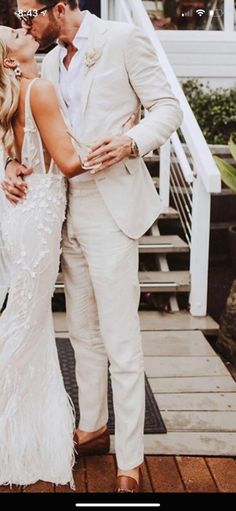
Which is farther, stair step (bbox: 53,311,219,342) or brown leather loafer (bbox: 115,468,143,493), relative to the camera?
stair step (bbox: 53,311,219,342)

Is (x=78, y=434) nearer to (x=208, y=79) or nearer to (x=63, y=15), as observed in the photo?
(x=63, y=15)

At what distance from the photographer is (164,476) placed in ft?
10.3

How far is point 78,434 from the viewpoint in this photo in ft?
10.8

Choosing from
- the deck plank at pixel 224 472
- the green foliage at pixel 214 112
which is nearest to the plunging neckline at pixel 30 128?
the deck plank at pixel 224 472

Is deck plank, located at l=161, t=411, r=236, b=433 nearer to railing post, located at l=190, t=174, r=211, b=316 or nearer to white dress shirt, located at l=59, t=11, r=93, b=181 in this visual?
white dress shirt, located at l=59, t=11, r=93, b=181

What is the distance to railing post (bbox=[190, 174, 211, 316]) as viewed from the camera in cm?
514

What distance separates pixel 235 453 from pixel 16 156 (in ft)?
5.31

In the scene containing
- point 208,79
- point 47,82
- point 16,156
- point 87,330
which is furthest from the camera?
point 208,79

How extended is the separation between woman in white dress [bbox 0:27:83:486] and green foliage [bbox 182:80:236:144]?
525cm

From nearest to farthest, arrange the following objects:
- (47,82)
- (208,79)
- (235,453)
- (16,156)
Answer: (47,82) → (16,156) → (235,453) → (208,79)

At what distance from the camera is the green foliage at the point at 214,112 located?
26.4 feet

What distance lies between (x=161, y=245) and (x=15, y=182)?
3.06 meters

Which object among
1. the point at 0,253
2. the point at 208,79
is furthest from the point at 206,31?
the point at 0,253

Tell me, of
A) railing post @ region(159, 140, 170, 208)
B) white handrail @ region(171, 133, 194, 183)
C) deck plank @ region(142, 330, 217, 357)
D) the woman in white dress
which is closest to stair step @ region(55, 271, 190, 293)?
deck plank @ region(142, 330, 217, 357)
